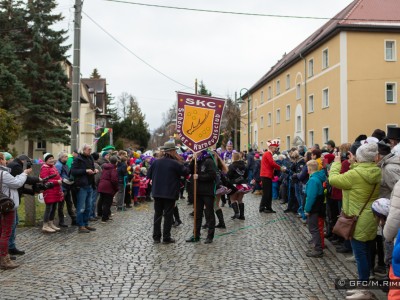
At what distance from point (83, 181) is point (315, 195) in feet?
18.2

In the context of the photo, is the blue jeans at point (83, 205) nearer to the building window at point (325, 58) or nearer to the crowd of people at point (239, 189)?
the crowd of people at point (239, 189)

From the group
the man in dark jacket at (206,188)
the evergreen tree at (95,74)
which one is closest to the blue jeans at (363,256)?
the man in dark jacket at (206,188)

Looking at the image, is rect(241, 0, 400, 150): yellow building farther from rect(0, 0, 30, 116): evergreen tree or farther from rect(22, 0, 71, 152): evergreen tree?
rect(0, 0, 30, 116): evergreen tree

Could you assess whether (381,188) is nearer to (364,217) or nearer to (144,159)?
(364,217)

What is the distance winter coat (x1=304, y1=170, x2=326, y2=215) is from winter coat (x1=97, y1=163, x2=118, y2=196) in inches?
238

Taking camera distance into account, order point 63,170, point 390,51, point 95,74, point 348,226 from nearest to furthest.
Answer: point 348,226 → point 63,170 → point 390,51 → point 95,74

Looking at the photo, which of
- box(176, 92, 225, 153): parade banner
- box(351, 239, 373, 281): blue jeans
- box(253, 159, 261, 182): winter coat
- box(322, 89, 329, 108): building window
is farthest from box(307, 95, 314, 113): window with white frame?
box(351, 239, 373, 281): blue jeans

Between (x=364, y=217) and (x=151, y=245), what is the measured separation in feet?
14.9

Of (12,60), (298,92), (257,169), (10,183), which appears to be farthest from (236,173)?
(298,92)

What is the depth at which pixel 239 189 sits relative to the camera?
1231cm

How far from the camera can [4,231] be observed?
286 inches

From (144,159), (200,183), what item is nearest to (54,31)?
(144,159)

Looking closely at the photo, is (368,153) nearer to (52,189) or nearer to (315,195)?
(315,195)

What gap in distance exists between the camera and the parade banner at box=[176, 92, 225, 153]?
32.7ft
